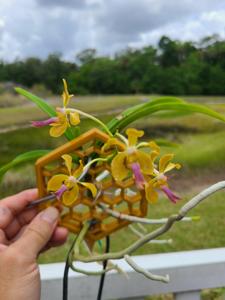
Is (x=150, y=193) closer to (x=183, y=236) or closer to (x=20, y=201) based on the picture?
(x=20, y=201)

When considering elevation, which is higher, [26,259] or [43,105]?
[43,105]

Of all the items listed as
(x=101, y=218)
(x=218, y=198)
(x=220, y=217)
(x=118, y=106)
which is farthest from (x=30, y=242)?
(x=118, y=106)

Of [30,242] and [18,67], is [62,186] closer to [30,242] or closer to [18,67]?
[30,242]

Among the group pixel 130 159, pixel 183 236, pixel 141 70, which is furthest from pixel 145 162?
pixel 141 70

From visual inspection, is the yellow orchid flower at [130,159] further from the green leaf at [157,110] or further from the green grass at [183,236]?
the green grass at [183,236]

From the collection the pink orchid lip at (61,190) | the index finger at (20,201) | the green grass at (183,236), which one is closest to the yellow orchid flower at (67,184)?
the pink orchid lip at (61,190)

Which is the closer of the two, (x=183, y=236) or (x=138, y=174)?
(x=138, y=174)
